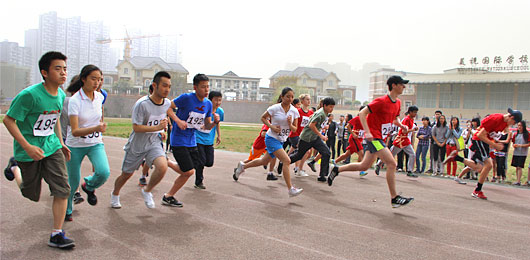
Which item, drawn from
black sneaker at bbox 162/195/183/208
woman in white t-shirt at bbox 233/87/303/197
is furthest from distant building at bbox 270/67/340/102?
black sneaker at bbox 162/195/183/208

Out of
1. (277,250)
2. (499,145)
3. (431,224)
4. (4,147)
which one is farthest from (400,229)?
(4,147)

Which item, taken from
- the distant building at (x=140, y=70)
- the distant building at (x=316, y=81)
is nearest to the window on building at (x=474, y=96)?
the distant building at (x=316, y=81)

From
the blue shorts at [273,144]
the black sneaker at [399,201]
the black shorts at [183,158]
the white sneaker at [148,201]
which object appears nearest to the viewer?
the white sneaker at [148,201]

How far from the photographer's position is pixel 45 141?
4285mm

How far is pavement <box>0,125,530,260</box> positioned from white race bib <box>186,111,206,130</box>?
1.32 meters

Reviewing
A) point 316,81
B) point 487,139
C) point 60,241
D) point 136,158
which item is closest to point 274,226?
point 136,158

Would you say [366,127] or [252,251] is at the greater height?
[366,127]

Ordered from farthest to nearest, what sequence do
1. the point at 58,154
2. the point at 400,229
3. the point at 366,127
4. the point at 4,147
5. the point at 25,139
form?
the point at 4,147 < the point at 366,127 < the point at 400,229 < the point at 58,154 < the point at 25,139

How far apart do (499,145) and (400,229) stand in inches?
139

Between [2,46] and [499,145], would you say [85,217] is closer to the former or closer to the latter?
[499,145]

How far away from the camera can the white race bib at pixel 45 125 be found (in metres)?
4.23

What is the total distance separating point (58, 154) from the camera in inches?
172

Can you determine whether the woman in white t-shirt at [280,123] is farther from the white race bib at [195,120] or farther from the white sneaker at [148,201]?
the white sneaker at [148,201]

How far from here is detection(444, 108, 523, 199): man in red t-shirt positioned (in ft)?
25.3
